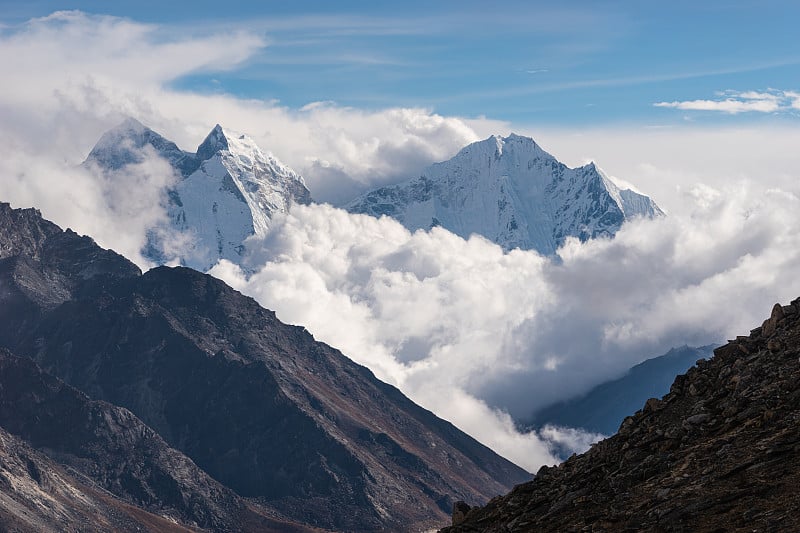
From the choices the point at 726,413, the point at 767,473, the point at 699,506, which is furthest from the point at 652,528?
A: the point at 726,413

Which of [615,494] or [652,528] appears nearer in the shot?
[652,528]

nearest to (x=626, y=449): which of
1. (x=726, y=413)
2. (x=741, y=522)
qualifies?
(x=726, y=413)

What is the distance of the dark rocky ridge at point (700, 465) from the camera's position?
53.7 metres

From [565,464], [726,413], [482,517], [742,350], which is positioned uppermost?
[742,350]

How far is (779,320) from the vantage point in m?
76.8

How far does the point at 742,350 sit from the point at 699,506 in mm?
23753

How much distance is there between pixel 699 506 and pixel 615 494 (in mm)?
8446

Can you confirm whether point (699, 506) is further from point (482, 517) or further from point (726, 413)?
point (482, 517)

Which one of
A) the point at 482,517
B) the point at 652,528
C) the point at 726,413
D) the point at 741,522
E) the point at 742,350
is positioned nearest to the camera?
the point at 741,522

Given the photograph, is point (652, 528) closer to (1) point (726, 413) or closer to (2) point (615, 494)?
(2) point (615, 494)

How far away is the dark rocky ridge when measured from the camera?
53719 millimetres

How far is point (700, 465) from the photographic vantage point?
196 ft

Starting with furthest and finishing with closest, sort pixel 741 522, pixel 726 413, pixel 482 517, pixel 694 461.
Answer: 1. pixel 482 517
2. pixel 726 413
3. pixel 694 461
4. pixel 741 522

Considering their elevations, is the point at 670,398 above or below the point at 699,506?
above
